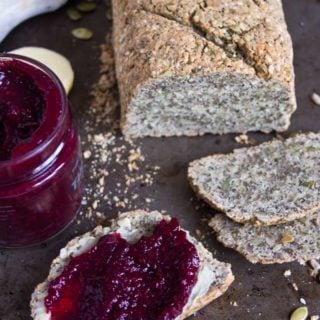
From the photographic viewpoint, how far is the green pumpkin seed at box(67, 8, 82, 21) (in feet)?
16.1

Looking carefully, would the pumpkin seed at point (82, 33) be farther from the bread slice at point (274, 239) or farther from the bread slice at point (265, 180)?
the bread slice at point (274, 239)

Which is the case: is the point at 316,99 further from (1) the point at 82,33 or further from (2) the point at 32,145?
(2) the point at 32,145

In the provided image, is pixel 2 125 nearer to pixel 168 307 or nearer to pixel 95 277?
pixel 95 277

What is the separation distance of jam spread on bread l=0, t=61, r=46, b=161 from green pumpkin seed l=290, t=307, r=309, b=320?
162cm

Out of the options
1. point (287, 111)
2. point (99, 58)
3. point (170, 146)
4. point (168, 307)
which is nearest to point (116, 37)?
point (99, 58)

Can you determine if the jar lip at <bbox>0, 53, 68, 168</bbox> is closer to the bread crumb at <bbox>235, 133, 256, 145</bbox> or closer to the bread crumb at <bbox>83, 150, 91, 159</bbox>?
the bread crumb at <bbox>83, 150, 91, 159</bbox>

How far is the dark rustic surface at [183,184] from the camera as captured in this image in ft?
12.8

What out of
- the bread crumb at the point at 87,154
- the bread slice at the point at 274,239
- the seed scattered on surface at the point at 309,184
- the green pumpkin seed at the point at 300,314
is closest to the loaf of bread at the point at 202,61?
the bread crumb at the point at 87,154

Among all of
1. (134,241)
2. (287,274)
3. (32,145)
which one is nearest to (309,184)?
(287,274)

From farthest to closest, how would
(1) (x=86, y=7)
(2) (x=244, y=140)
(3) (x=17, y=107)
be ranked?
1. (1) (x=86, y=7)
2. (2) (x=244, y=140)
3. (3) (x=17, y=107)

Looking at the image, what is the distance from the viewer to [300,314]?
385 centimetres

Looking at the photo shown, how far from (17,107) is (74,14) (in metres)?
1.51

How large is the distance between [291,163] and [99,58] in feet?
4.69

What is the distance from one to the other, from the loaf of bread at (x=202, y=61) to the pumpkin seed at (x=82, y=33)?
1.78 feet
